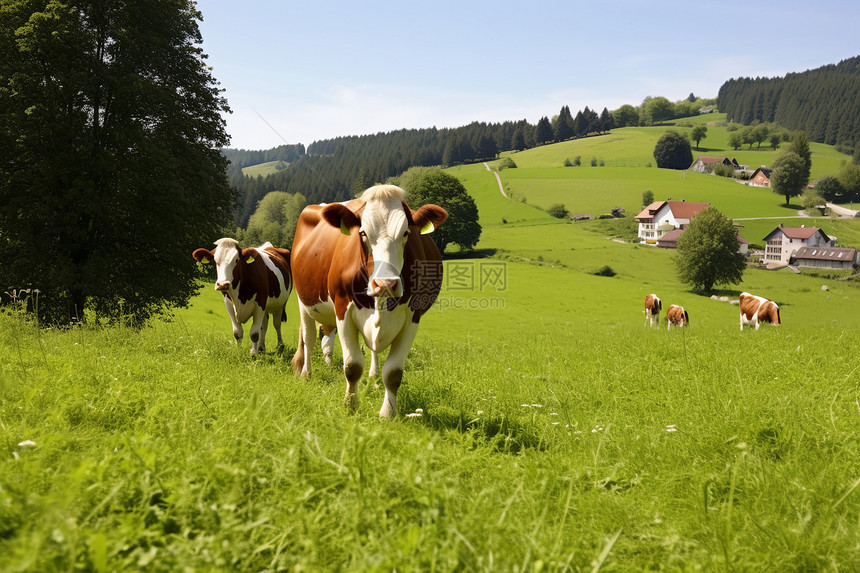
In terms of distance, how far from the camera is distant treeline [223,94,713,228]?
79.1 meters

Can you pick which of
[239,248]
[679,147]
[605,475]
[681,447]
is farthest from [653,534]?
[679,147]

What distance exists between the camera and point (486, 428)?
4785mm

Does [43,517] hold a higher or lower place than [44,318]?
higher

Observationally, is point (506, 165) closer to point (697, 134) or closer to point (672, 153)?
point (672, 153)

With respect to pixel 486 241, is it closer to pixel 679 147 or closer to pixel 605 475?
pixel 605 475

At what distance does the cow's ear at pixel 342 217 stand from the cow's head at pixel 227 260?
522cm

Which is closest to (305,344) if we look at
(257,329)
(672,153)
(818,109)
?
(257,329)

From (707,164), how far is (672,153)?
10536mm

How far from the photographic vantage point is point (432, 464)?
10.8 feet

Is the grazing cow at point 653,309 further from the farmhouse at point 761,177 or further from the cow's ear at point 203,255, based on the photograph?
the farmhouse at point 761,177

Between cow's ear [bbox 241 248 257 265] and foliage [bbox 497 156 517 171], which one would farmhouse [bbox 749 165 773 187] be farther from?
cow's ear [bbox 241 248 257 265]

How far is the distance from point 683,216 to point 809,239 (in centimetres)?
1706

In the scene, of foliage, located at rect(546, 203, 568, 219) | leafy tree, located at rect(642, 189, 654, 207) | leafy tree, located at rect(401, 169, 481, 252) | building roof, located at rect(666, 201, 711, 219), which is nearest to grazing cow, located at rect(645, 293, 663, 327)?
leafy tree, located at rect(401, 169, 481, 252)

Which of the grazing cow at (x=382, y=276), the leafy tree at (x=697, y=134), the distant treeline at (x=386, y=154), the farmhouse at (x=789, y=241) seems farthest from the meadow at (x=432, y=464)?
the leafy tree at (x=697, y=134)
